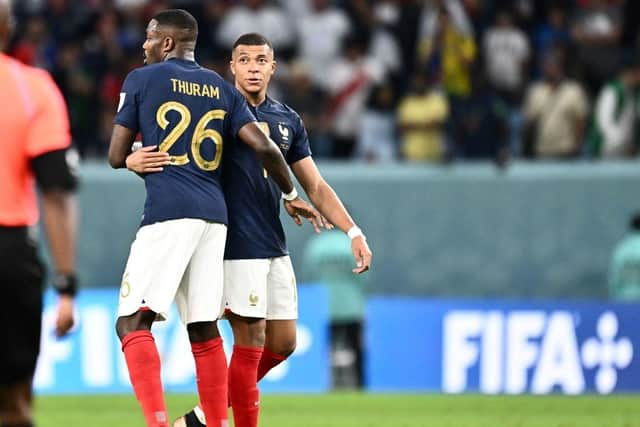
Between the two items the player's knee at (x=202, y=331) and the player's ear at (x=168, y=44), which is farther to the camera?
the player's ear at (x=168, y=44)

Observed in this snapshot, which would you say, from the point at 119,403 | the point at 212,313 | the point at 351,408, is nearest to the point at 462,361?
the point at 351,408

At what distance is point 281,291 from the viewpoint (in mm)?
8648

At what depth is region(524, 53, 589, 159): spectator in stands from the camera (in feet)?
59.1

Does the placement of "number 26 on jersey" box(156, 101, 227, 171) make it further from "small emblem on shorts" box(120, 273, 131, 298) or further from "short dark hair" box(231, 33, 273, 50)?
"short dark hair" box(231, 33, 273, 50)

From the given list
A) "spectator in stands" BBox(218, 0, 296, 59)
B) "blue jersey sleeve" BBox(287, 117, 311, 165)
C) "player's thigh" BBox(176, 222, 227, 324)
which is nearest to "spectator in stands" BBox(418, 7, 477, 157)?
"spectator in stands" BBox(218, 0, 296, 59)

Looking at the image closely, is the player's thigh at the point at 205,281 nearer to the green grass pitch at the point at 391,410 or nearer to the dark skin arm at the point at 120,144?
the dark skin arm at the point at 120,144

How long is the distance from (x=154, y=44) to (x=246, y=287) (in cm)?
143

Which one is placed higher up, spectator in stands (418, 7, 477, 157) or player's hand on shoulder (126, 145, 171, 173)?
spectator in stands (418, 7, 477, 157)

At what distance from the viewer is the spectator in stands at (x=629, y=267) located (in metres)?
17.2

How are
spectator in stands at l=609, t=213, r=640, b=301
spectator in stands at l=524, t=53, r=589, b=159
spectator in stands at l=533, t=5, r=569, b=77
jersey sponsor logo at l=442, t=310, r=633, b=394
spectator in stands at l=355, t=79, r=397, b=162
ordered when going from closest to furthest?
jersey sponsor logo at l=442, t=310, r=633, b=394 → spectator in stands at l=609, t=213, r=640, b=301 → spectator in stands at l=524, t=53, r=589, b=159 → spectator in stands at l=355, t=79, r=397, b=162 → spectator in stands at l=533, t=5, r=569, b=77

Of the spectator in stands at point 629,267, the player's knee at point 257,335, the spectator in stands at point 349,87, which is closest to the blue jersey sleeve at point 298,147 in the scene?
the player's knee at point 257,335

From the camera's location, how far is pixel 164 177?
7.88 m

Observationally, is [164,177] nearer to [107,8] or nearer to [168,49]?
[168,49]

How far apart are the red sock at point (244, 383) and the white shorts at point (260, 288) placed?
216mm
